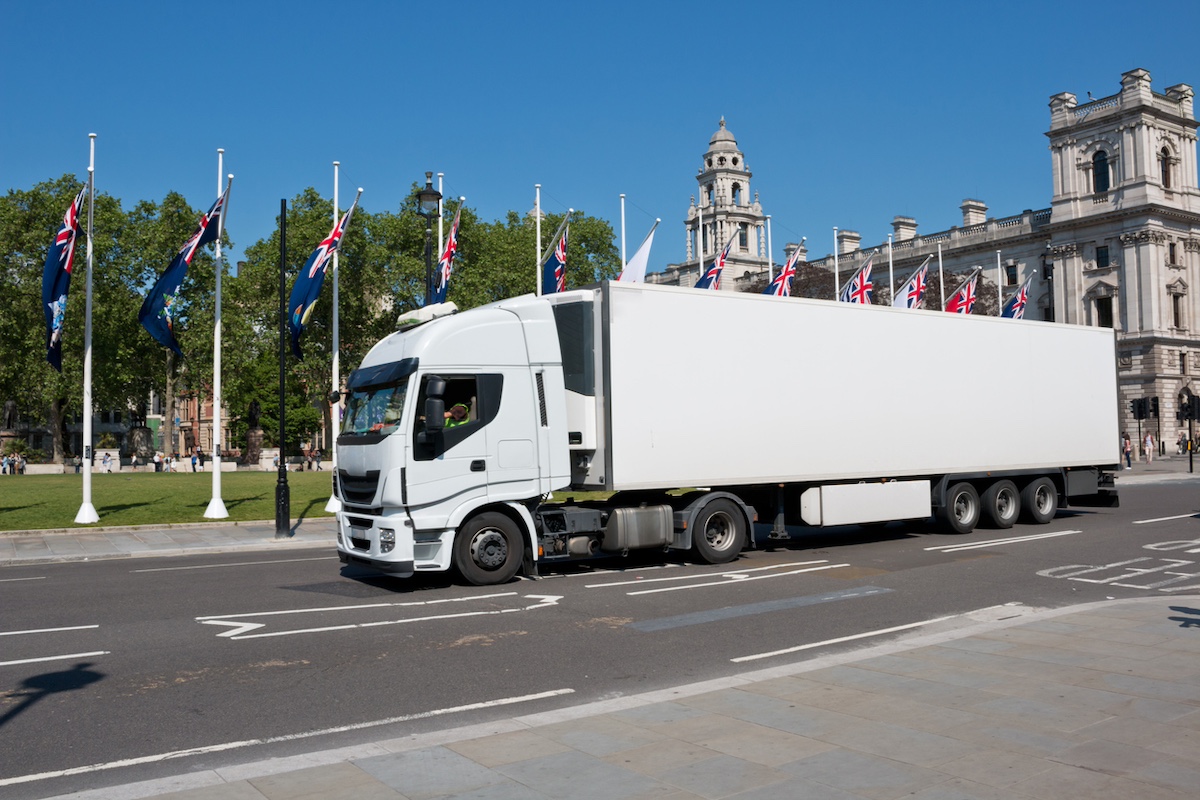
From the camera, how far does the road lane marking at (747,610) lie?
11.2 meters

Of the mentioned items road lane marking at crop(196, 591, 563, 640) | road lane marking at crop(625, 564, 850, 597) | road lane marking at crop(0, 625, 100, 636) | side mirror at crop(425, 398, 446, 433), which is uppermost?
side mirror at crop(425, 398, 446, 433)

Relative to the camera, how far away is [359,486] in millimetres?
13742

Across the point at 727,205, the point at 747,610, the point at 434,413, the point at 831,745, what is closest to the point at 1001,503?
the point at 747,610

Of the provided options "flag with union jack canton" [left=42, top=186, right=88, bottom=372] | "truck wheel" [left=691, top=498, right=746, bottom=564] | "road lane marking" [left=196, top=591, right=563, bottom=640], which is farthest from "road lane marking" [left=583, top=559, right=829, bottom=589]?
"flag with union jack canton" [left=42, top=186, right=88, bottom=372]

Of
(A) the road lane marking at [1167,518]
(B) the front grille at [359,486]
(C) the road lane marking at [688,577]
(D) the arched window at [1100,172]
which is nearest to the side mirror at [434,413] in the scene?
(B) the front grille at [359,486]

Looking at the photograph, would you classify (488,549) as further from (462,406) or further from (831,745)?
(831,745)

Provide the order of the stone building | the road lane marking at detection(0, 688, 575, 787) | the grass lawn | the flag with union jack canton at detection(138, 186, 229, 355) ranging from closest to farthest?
the road lane marking at detection(0, 688, 575, 787) → the flag with union jack canton at detection(138, 186, 229, 355) → the grass lawn → the stone building

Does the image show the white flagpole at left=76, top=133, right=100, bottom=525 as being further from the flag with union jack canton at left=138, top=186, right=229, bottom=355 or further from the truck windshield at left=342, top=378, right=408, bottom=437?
the truck windshield at left=342, top=378, right=408, bottom=437

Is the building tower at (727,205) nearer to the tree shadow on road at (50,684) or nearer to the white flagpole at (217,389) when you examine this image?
the white flagpole at (217,389)

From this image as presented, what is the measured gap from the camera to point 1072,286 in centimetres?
8238

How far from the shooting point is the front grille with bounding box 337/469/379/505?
1341cm

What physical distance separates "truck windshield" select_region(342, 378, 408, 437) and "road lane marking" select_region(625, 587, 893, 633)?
4397 mm

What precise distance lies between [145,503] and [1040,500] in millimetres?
25328

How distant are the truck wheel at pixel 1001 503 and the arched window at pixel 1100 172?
228 ft
